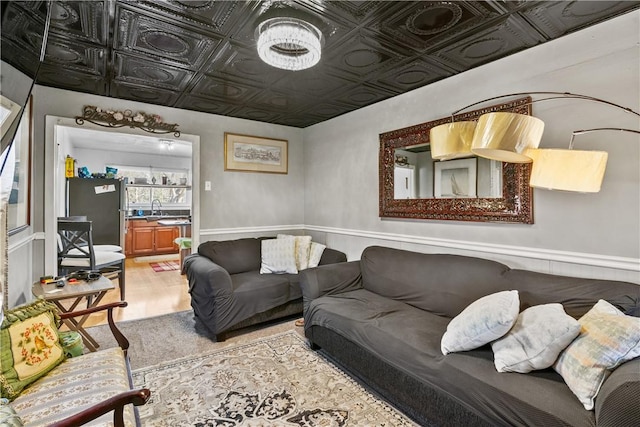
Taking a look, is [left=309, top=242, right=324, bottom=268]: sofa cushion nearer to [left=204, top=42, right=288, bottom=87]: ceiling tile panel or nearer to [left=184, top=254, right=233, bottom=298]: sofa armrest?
[left=184, top=254, right=233, bottom=298]: sofa armrest

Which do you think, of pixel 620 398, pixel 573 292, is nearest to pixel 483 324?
pixel 620 398

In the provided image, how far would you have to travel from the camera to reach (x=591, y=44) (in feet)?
6.35

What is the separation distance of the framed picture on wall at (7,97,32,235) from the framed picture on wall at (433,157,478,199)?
3.24m

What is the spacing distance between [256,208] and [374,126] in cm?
190

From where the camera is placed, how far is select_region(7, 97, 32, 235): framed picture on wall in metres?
2.24

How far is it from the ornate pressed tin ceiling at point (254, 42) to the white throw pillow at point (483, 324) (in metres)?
1.63

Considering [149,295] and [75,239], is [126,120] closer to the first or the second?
[75,239]

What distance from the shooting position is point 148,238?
7.07 m

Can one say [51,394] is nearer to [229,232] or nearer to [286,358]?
[286,358]

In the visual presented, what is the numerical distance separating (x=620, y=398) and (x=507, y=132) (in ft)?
3.99

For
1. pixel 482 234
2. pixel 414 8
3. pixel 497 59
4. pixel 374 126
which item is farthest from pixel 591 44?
pixel 374 126

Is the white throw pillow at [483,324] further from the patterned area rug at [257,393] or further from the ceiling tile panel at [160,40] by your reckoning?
the ceiling tile panel at [160,40]

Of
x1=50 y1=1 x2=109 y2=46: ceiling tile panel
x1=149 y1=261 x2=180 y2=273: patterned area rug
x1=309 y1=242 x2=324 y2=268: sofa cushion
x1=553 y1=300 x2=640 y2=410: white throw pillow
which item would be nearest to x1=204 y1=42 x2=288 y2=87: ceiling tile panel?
x1=50 y1=1 x2=109 y2=46: ceiling tile panel

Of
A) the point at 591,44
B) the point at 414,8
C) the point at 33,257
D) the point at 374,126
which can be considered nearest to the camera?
the point at 414,8
